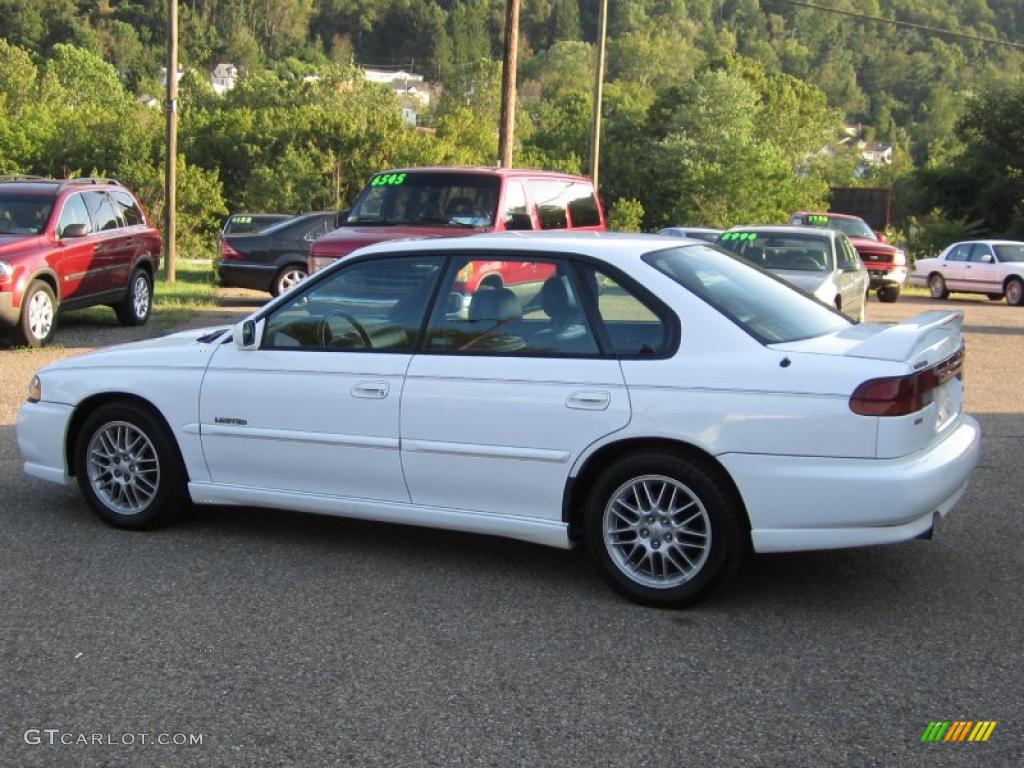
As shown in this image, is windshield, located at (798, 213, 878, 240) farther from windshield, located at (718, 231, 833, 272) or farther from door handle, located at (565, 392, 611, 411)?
door handle, located at (565, 392, 611, 411)

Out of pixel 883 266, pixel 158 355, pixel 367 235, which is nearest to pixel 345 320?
pixel 158 355

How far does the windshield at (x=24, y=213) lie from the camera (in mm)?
13320

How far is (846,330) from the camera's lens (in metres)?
5.64

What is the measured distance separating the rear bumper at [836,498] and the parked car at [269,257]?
47.7 ft

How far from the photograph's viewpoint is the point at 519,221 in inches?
501

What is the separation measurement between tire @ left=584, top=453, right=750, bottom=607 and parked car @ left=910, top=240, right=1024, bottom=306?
23.9 metres

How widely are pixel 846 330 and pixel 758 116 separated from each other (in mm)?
→ 97030

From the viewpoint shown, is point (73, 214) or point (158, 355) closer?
point (158, 355)

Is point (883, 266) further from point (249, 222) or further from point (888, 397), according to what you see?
point (888, 397)

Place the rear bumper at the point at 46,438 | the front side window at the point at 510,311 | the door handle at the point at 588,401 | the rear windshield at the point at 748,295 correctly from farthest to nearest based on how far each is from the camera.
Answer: the rear bumper at the point at 46,438 → the front side window at the point at 510,311 → the rear windshield at the point at 748,295 → the door handle at the point at 588,401

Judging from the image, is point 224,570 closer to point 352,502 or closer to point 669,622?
point 352,502

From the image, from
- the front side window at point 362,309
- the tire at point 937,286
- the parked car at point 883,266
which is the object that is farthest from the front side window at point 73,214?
the tire at point 937,286

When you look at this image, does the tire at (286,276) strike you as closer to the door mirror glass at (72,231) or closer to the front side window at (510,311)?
the door mirror glass at (72,231)

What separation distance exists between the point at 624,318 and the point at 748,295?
660mm
